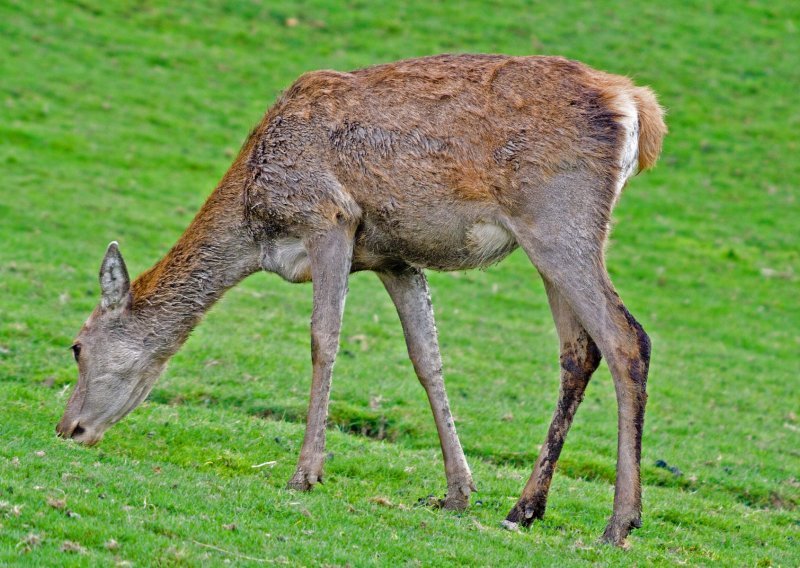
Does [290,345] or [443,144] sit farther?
[290,345]

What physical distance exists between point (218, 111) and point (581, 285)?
19.5 m

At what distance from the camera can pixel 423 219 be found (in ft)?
26.7

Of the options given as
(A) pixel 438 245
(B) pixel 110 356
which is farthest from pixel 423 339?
(B) pixel 110 356

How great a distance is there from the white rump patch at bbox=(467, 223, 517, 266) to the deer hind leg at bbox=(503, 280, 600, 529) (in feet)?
1.38

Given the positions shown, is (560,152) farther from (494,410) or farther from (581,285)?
(494,410)

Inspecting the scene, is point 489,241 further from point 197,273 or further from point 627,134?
point 197,273

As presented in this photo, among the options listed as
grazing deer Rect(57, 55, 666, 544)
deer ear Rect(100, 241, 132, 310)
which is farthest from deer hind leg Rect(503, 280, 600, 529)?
deer ear Rect(100, 241, 132, 310)

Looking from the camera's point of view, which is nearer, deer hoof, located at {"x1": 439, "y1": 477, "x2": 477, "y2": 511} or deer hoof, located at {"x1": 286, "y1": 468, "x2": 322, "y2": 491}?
deer hoof, located at {"x1": 286, "y1": 468, "x2": 322, "y2": 491}

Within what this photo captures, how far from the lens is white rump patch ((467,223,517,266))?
802cm

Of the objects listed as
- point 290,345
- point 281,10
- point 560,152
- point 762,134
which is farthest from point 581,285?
point 281,10

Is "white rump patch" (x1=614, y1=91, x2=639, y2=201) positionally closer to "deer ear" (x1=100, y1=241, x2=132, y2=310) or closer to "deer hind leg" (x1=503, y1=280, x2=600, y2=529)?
"deer hind leg" (x1=503, y1=280, x2=600, y2=529)

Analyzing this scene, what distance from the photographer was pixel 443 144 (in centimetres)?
807

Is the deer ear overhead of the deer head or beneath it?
overhead

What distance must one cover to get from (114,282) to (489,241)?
3.13 metres
